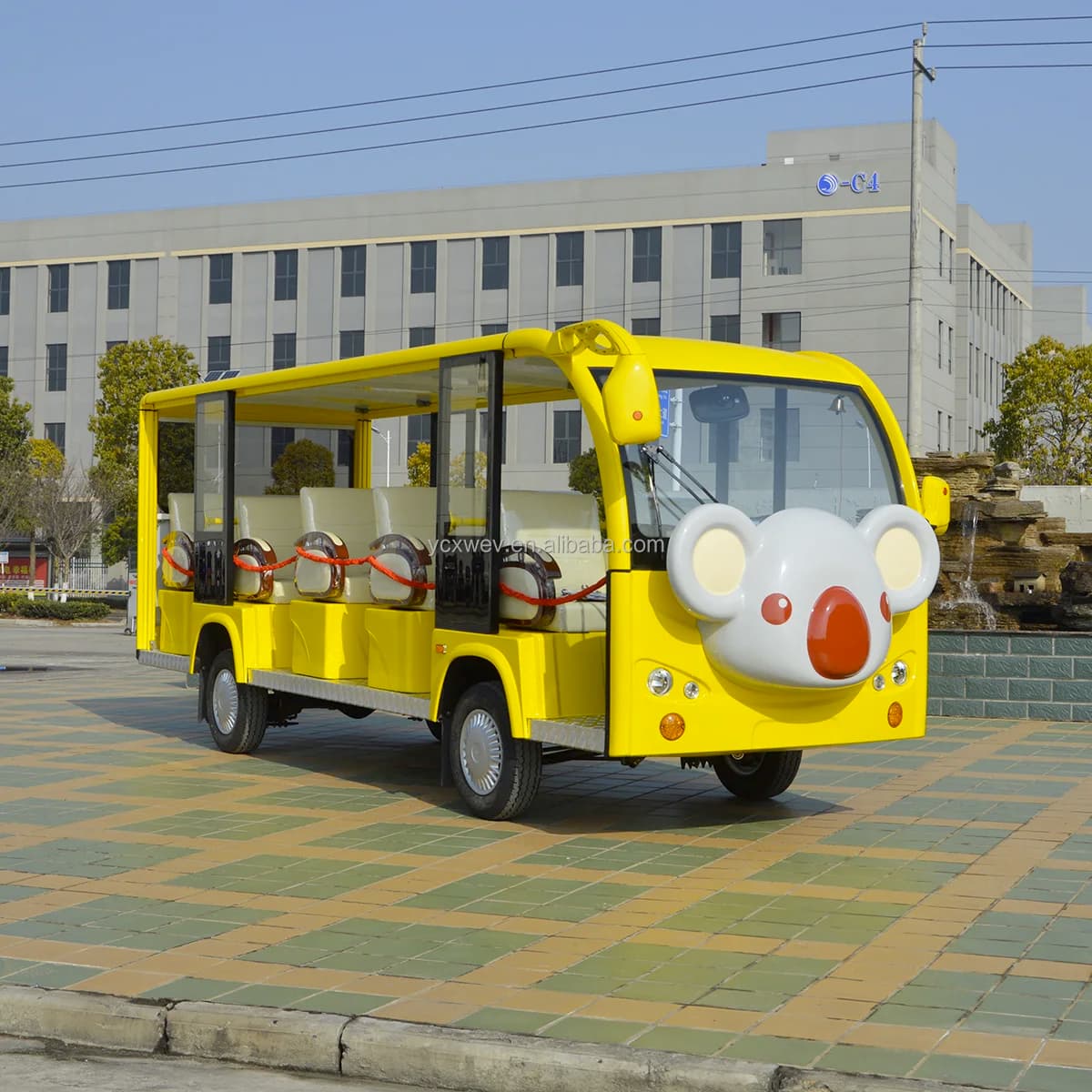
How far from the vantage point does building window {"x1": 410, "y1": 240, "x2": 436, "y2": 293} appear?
6962 cm

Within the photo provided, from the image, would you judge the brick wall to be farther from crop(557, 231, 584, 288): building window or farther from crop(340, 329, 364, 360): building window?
crop(340, 329, 364, 360): building window

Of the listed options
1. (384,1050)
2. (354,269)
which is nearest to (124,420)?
(354,269)

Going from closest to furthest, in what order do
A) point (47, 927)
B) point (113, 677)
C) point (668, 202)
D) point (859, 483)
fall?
point (47, 927) < point (859, 483) < point (113, 677) < point (668, 202)

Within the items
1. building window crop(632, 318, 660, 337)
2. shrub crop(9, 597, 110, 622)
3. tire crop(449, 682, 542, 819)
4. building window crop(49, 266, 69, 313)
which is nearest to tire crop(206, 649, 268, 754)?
tire crop(449, 682, 542, 819)

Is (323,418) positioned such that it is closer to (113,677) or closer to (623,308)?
(113,677)

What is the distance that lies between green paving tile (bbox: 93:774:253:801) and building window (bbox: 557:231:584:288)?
56811 millimetres

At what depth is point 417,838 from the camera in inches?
369

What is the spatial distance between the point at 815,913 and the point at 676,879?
97 cm

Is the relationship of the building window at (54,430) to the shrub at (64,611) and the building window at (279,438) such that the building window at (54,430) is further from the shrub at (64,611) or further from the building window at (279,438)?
the building window at (279,438)

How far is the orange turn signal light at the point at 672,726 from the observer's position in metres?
8.62

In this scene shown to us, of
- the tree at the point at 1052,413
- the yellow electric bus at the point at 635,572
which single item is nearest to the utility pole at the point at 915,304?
the yellow electric bus at the point at 635,572

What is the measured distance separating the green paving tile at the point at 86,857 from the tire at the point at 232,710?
3782 millimetres

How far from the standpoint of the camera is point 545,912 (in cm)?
741

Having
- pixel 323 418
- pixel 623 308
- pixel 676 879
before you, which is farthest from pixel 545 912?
pixel 623 308
